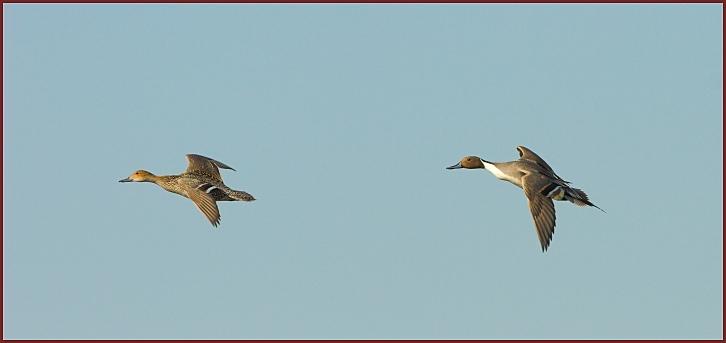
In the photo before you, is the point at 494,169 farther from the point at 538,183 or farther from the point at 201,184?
the point at 201,184

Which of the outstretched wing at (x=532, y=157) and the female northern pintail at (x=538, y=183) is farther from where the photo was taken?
the outstretched wing at (x=532, y=157)

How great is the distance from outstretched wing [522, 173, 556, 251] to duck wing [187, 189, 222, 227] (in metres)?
4.58

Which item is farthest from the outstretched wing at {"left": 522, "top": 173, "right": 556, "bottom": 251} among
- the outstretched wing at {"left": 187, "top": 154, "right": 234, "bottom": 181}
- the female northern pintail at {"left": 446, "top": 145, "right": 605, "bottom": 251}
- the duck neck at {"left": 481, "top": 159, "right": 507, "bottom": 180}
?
the outstretched wing at {"left": 187, "top": 154, "right": 234, "bottom": 181}

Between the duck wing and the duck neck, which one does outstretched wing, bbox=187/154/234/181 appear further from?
the duck neck

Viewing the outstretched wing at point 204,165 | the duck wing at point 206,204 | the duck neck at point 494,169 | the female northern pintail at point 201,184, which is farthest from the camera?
the outstretched wing at point 204,165

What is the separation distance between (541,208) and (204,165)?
6.36 m

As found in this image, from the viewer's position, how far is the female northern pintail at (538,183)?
22.0 metres

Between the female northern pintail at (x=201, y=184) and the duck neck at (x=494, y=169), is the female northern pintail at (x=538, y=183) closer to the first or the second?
the duck neck at (x=494, y=169)

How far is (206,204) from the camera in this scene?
2325 cm

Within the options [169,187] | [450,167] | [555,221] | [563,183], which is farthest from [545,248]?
[169,187]

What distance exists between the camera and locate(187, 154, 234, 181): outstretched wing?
2555 cm

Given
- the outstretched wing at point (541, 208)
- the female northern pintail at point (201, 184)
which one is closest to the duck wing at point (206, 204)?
the female northern pintail at point (201, 184)

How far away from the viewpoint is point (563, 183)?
77.1 feet

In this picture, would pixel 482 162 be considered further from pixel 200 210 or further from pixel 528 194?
pixel 200 210
